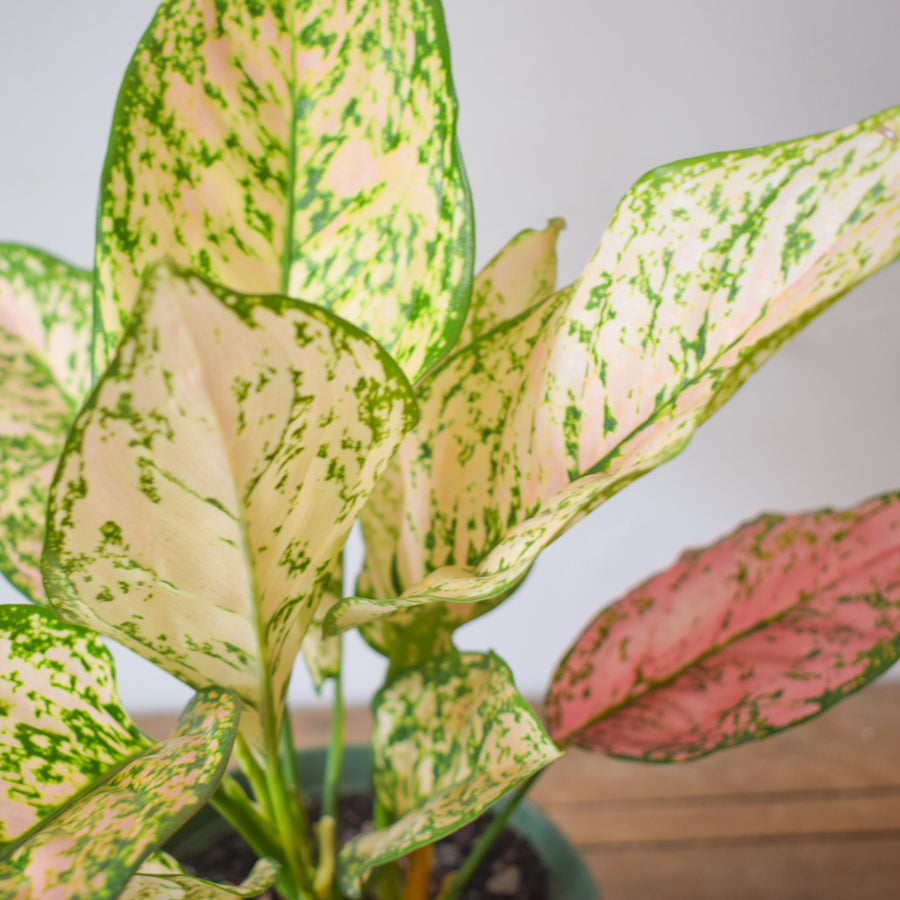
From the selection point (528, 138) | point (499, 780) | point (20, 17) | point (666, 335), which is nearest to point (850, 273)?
point (666, 335)

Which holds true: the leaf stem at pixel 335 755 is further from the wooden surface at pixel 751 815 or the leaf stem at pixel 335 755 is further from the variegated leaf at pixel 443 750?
the wooden surface at pixel 751 815

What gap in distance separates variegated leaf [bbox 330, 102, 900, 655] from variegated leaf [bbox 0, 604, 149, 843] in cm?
8

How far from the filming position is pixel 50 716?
25 centimetres

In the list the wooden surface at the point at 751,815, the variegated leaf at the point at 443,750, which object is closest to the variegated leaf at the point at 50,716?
the variegated leaf at the point at 443,750

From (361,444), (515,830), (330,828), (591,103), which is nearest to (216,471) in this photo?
(361,444)

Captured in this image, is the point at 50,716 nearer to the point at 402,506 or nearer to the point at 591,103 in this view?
the point at 402,506

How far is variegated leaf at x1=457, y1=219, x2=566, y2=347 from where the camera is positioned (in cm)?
36

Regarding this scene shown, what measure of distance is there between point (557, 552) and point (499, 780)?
1.60 ft

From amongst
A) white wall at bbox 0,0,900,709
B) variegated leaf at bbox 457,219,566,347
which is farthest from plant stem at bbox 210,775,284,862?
white wall at bbox 0,0,900,709

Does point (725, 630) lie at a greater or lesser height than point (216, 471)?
lesser

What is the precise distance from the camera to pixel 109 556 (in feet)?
0.66

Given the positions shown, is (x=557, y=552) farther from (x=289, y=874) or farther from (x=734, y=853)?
(x=289, y=874)

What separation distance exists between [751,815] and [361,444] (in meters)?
0.57

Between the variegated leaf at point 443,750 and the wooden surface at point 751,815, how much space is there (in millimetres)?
301
